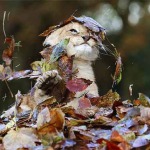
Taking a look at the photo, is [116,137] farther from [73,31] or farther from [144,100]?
[73,31]

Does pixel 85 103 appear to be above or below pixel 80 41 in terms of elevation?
below

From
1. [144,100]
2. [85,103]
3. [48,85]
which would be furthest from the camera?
[48,85]

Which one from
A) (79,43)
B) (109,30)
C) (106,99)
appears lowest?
(109,30)

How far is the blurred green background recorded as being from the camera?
15.7ft

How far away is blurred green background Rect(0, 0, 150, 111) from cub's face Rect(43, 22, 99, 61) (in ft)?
8.62

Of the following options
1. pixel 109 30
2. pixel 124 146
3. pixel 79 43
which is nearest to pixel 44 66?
pixel 79 43

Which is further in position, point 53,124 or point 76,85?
point 76,85

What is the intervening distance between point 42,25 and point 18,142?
3851 mm

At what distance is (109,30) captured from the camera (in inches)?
184

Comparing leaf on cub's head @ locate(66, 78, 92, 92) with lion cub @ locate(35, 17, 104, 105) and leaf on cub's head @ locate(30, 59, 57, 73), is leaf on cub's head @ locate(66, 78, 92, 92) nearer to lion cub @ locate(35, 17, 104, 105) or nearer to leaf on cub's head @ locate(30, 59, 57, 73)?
leaf on cub's head @ locate(30, 59, 57, 73)

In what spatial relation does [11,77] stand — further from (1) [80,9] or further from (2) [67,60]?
(1) [80,9]

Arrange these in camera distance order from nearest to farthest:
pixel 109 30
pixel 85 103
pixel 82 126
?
pixel 82 126
pixel 85 103
pixel 109 30

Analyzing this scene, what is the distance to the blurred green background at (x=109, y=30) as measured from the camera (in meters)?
4.79

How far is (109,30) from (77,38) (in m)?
2.76
